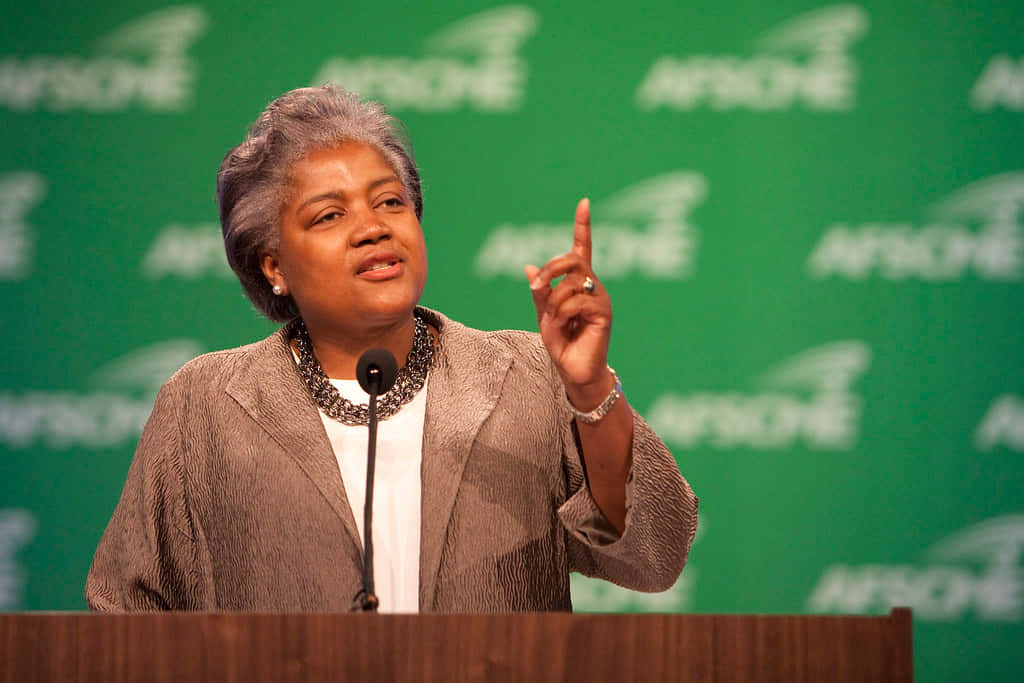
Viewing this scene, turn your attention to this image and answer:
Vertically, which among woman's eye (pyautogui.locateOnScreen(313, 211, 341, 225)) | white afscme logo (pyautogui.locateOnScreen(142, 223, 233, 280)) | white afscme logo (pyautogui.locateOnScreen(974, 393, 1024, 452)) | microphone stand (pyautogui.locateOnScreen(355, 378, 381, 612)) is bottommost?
microphone stand (pyautogui.locateOnScreen(355, 378, 381, 612))

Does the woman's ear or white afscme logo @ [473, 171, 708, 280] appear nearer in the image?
the woman's ear

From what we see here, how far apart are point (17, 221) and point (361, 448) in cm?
199

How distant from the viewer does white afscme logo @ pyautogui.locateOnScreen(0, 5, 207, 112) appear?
3227mm

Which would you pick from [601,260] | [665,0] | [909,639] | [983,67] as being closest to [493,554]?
[909,639]

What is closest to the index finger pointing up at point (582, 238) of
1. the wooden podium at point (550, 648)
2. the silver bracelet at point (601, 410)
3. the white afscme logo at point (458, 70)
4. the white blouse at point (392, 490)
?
the silver bracelet at point (601, 410)

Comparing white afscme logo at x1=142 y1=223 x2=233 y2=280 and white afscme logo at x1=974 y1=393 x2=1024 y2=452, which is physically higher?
white afscme logo at x1=142 y1=223 x2=233 y2=280

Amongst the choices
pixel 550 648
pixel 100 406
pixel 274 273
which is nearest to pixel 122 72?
pixel 100 406

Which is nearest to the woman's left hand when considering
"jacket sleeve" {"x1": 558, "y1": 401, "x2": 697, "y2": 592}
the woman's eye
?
"jacket sleeve" {"x1": 558, "y1": 401, "x2": 697, "y2": 592}

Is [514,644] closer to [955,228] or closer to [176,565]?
[176,565]

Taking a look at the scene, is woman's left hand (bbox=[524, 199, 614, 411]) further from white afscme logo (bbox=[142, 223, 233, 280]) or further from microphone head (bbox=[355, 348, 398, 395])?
white afscme logo (bbox=[142, 223, 233, 280])

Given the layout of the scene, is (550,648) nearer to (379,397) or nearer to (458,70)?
(379,397)

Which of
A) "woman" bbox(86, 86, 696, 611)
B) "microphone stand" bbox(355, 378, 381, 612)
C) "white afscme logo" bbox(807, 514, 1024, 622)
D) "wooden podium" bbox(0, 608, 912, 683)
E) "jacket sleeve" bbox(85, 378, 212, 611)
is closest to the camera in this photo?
"wooden podium" bbox(0, 608, 912, 683)

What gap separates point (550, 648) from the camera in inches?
42.8

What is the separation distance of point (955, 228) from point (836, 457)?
75cm
